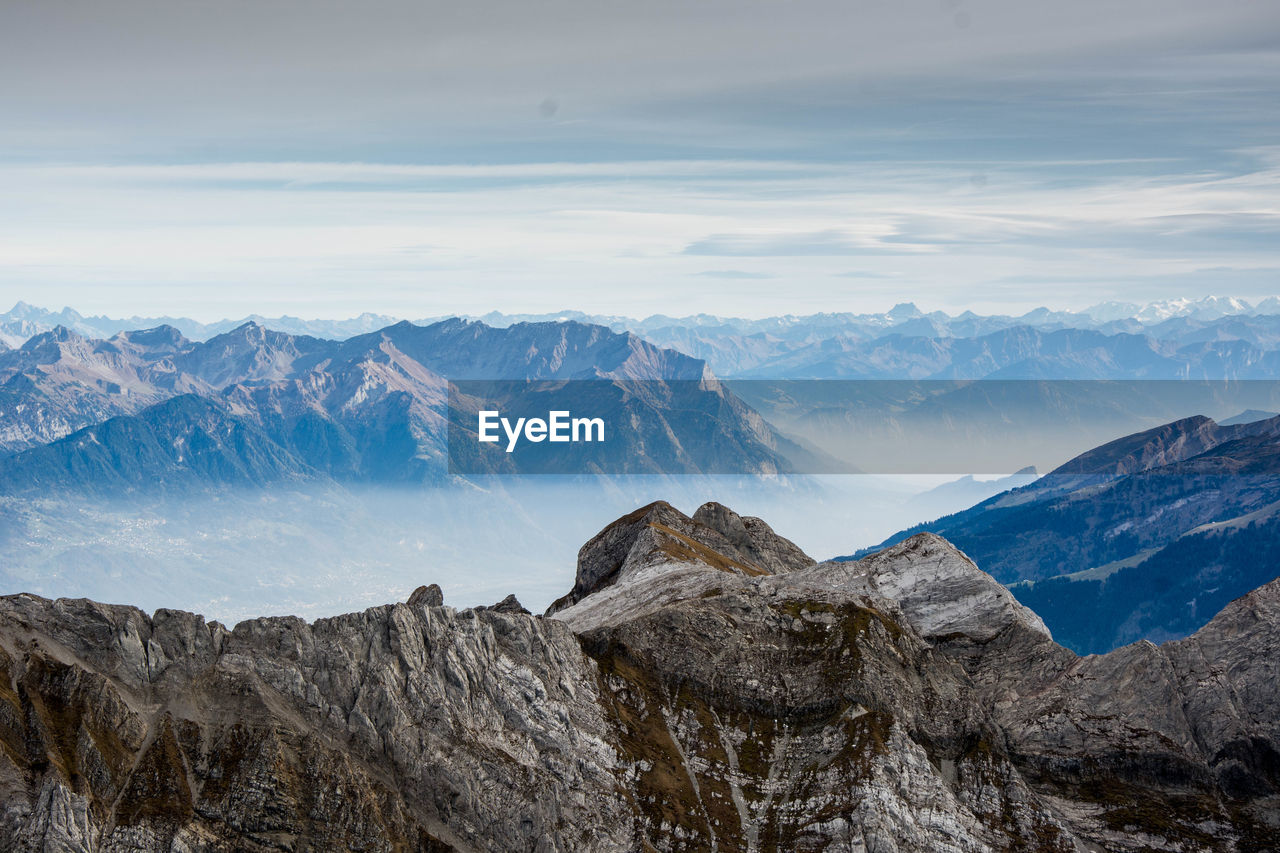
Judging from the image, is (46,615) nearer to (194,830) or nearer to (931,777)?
(194,830)

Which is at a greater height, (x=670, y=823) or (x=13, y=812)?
(x=13, y=812)

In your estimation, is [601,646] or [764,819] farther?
[601,646]

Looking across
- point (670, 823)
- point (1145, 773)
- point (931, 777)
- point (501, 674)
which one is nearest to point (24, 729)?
point (501, 674)

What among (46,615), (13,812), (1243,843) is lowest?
(1243,843)

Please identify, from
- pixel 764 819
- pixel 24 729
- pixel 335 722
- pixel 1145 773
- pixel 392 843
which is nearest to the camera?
pixel 24 729

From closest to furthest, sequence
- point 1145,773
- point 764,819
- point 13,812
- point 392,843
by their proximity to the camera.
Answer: point 13,812 → point 392,843 → point 764,819 → point 1145,773

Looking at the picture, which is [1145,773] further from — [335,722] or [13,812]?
[13,812]

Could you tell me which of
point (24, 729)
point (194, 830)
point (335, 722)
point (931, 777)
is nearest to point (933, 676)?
point (931, 777)
